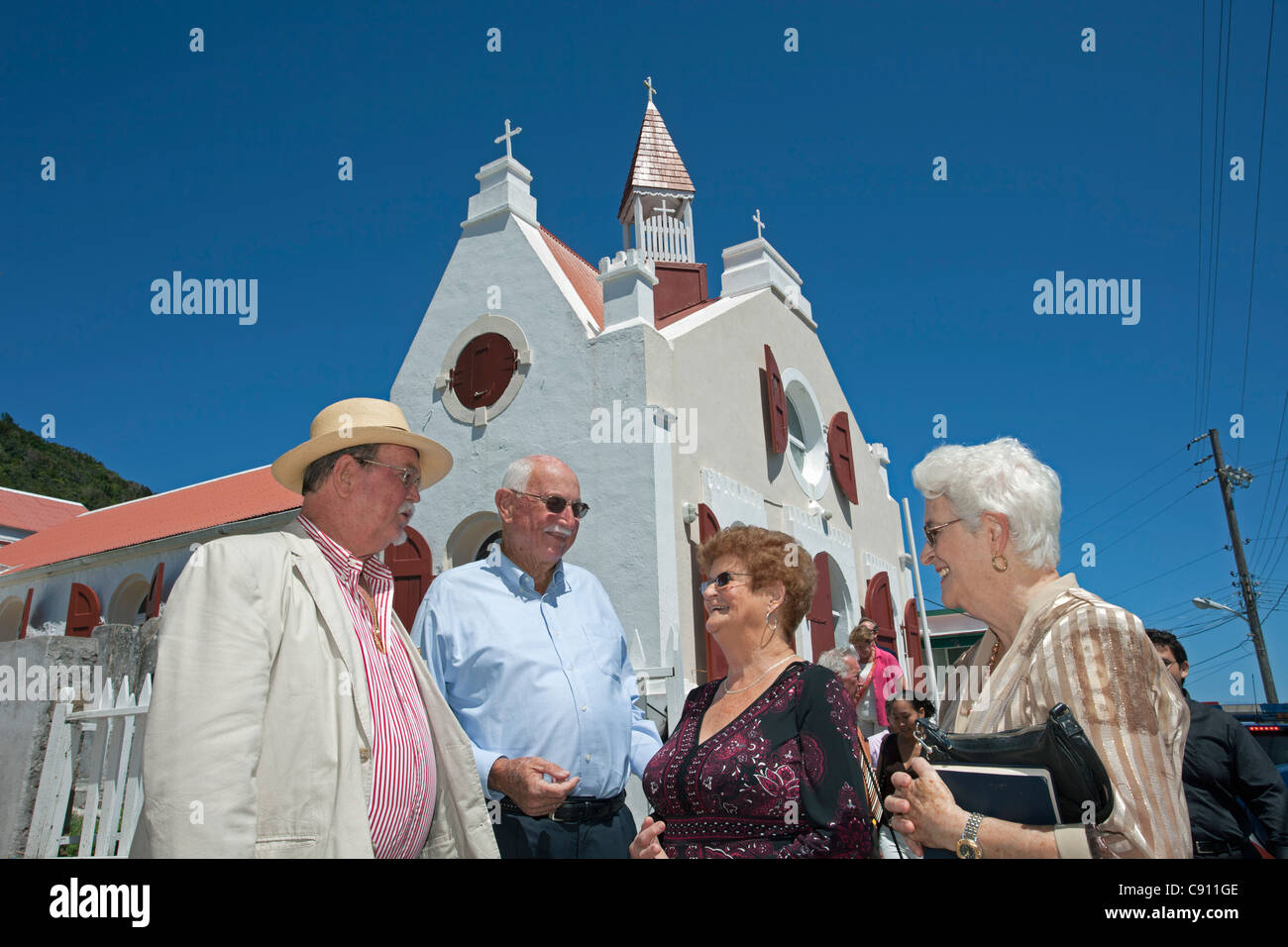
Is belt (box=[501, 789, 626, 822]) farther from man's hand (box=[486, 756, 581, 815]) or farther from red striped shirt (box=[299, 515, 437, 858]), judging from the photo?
red striped shirt (box=[299, 515, 437, 858])

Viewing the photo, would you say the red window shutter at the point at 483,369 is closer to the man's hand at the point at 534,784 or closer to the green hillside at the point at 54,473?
the man's hand at the point at 534,784

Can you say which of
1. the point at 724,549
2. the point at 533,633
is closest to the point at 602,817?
the point at 533,633

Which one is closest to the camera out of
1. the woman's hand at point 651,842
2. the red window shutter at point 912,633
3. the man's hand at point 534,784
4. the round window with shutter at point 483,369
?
the woman's hand at point 651,842

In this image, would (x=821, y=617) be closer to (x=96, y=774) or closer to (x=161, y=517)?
(x=96, y=774)

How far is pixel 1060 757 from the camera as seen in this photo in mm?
1549

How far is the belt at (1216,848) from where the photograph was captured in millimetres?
3207

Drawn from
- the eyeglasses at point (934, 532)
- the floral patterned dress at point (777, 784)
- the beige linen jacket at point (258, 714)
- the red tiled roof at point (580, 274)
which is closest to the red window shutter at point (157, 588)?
the red tiled roof at point (580, 274)

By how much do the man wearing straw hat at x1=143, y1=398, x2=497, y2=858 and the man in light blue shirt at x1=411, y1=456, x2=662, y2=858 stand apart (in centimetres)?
45

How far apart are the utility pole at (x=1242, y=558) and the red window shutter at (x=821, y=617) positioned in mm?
12366

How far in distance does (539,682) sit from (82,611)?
53.4 ft

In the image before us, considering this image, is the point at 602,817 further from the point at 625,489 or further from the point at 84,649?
the point at 625,489

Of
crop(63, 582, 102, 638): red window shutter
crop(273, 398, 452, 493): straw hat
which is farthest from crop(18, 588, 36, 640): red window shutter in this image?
crop(273, 398, 452, 493): straw hat

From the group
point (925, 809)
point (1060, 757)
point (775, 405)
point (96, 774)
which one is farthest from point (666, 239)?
point (1060, 757)
